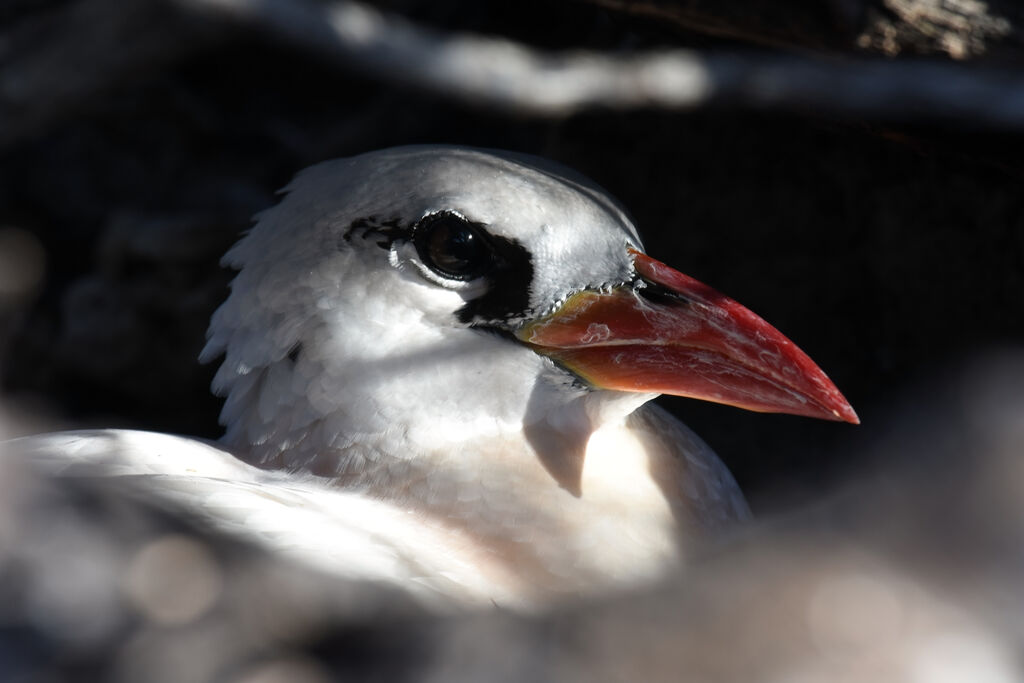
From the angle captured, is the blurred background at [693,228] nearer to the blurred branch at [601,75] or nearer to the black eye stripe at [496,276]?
the blurred branch at [601,75]

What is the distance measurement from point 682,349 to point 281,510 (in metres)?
1.04

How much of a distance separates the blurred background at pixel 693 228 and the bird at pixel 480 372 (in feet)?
1.06

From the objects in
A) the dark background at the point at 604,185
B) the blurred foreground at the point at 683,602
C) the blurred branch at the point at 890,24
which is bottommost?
the dark background at the point at 604,185

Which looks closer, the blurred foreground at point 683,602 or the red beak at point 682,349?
the blurred foreground at point 683,602

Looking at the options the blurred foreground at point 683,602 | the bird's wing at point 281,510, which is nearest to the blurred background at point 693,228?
the blurred foreground at point 683,602

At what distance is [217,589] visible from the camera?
42.9 inches

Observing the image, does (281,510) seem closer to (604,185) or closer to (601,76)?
(601,76)

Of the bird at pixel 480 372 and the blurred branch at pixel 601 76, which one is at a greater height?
the blurred branch at pixel 601 76

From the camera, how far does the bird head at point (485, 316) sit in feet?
8.59

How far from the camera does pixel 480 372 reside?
2682 mm

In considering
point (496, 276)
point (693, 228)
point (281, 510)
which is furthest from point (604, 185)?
point (281, 510)

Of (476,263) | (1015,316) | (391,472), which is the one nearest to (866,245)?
(1015,316)

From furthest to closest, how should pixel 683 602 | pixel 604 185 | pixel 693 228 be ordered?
pixel 604 185 → pixel 693 228 → pixel 683 602

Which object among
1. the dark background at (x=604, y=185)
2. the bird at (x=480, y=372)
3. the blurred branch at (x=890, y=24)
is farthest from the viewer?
the dark background at (x=604, y=185)
